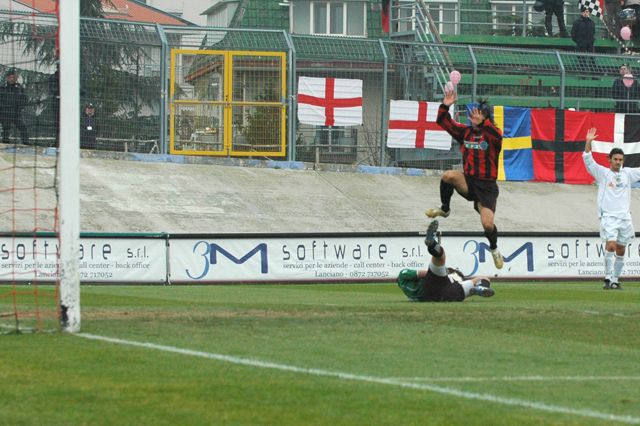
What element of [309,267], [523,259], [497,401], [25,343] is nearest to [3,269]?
[309,267]

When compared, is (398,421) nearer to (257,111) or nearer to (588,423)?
(588,423)

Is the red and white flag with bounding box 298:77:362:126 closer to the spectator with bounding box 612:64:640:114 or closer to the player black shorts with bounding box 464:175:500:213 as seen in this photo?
the spectator with bounding box 612:64:640:114

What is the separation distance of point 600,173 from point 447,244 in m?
4.29

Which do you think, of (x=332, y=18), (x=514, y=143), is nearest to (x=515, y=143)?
(x=514, y=143)

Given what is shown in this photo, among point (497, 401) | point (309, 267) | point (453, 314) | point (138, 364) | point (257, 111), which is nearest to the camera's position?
point (497, 401)

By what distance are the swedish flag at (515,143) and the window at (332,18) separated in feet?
48.4

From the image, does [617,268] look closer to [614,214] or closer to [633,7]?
[614,214]

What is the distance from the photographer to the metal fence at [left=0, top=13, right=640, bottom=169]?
29469mm

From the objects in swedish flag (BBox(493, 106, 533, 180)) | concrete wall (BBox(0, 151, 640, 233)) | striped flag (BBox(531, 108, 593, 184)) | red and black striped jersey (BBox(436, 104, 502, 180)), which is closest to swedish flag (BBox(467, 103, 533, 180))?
swedish flag (BBox(493, 106, 533, 180))

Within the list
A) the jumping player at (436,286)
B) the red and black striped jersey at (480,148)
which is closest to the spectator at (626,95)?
the red and black striped jersey at (480,148)

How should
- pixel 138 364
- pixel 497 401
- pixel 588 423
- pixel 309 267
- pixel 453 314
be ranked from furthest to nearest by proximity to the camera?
pixel 309 267 → pixel 453 314 → pixel 138 364 → pixel 497 401 → pixel 588 423

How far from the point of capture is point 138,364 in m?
8.18

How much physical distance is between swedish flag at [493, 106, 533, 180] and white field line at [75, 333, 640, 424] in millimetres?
24886

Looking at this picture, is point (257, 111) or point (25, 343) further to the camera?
point (257, 111)
